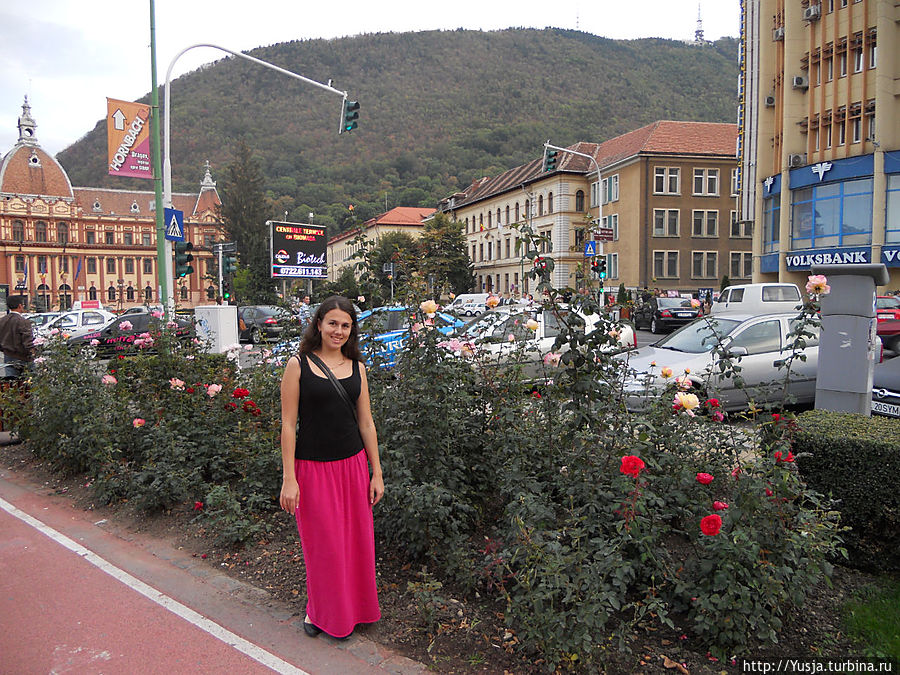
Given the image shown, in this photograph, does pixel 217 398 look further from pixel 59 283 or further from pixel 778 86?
pixel 59 283

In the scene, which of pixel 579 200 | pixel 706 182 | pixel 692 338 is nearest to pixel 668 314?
pixel 692 338

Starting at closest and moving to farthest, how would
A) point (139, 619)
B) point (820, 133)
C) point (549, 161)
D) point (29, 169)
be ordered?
point (139, 619) < point (549, 161) < point (820, 133) < point (29, 169)

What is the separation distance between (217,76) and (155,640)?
133206 mm

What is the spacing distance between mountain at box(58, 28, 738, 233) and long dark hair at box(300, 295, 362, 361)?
268ft

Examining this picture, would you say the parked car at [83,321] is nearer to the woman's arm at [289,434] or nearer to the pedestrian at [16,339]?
the pedestrian at [16,339]

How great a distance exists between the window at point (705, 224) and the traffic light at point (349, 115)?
43254mm

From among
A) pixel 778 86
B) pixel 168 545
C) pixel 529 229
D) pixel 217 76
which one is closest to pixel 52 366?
pixel 168 545

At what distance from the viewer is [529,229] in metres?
4.36

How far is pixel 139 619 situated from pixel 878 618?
4.38 meters

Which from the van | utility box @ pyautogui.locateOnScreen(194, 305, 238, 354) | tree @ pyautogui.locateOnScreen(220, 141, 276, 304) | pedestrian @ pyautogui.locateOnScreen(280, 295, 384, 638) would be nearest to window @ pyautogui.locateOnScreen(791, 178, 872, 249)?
the van

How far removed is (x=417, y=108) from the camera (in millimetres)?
119062

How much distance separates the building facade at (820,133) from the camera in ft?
105

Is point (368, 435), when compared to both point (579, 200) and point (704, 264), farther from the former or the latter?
point (579, 200)

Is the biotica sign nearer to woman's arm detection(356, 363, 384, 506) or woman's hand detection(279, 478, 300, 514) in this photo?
woman's arm detection(356, 363, 384, 506)
